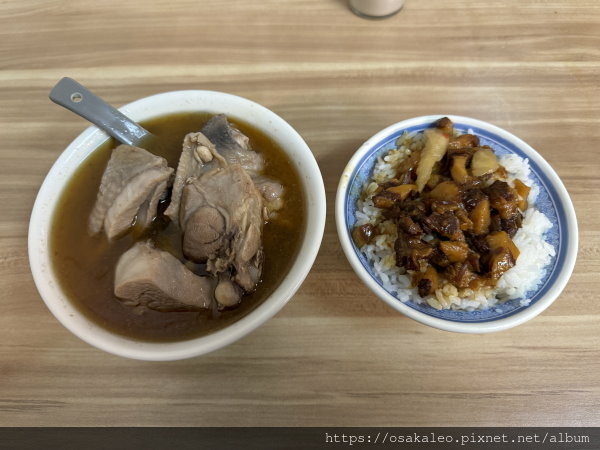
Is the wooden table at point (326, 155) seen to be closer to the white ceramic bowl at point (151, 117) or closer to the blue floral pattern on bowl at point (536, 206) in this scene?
the blue floral pattern on bowl at point (536, 206)

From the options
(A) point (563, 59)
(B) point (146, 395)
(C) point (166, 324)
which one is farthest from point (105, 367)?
(A) point (563, 59)

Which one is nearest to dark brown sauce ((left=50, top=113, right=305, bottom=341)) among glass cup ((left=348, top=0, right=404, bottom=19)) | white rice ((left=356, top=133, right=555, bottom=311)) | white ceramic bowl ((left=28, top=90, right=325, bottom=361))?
white ceramic bowl ((left=28, top=90, right=325, bottom=361))

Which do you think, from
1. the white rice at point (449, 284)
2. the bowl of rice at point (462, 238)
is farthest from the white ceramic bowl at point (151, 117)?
the white rice at point (449, 284)

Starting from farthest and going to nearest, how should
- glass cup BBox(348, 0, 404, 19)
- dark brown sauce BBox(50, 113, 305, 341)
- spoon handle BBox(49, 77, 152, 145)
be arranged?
glass cup BBox(348, 0, 404, 19)
spoon handle BBox(49, 77, 152, 145)
dark brown sauce BBox(50, 113, 305, 341)

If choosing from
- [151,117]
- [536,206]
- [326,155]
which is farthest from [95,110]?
[536,206]

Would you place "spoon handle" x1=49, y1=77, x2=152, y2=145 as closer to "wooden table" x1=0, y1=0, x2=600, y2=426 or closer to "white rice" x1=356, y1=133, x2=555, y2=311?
"wooden table" x1=0, y1=0, x2=600, y2=426

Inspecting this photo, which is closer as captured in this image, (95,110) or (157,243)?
(157,243)

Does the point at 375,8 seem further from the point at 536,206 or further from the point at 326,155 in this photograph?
the point at 536,206
